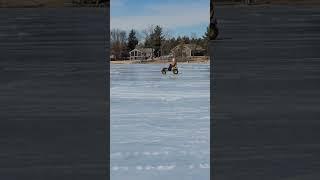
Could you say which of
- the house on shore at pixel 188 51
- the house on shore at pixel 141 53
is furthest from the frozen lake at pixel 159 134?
the house on shore at pixel 141 53

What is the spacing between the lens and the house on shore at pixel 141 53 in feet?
44.3

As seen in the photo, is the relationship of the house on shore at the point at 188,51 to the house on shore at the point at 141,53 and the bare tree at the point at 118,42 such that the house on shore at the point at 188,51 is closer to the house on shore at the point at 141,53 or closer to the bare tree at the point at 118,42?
the house on shore at the point at 141,53

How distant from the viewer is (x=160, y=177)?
338 centimetres

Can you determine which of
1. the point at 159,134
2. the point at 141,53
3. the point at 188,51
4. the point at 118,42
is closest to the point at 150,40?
the point at 118,42

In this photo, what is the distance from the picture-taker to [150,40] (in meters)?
12.8

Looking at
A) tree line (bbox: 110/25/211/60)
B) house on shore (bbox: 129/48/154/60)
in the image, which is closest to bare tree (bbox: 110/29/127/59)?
tree line (bbox: 110/25/211/60)

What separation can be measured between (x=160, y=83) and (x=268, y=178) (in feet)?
24.1

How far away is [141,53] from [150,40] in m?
1.22

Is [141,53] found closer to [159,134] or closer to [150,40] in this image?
[150,40]
